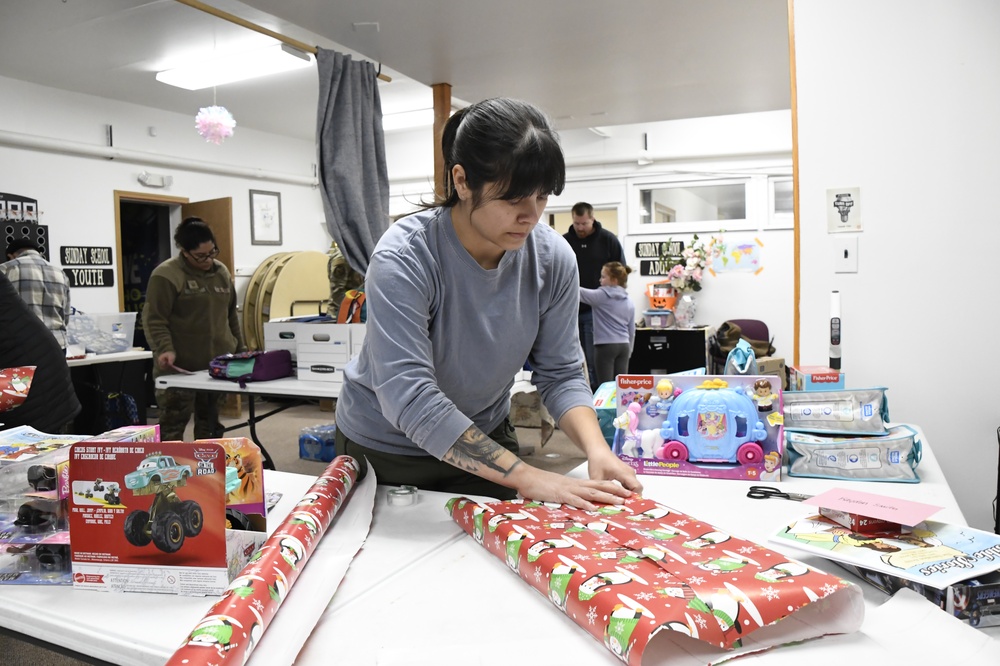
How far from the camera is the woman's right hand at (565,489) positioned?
3.98ft

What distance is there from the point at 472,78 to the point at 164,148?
428 cm

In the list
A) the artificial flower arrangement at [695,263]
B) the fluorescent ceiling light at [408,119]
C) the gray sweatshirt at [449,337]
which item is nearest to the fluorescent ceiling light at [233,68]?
the fluorescent ceiling light at [408,119]

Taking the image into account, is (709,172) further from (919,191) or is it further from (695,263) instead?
(919,191)

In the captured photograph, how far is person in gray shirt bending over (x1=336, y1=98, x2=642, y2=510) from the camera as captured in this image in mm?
1226

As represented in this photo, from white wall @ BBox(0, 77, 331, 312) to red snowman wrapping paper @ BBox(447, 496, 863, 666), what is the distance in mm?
6448

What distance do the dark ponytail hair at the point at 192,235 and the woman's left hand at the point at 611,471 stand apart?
129 inches

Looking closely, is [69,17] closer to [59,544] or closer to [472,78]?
[472,78]

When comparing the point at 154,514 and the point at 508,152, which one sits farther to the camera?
the point at 508,152

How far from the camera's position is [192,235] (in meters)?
3.96

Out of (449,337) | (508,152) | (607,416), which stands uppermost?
(508,152)

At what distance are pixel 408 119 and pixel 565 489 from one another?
726cm

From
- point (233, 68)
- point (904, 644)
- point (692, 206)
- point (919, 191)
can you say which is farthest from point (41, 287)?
point (692, 206)

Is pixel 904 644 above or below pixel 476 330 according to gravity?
below

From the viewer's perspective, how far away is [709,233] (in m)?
7.42
